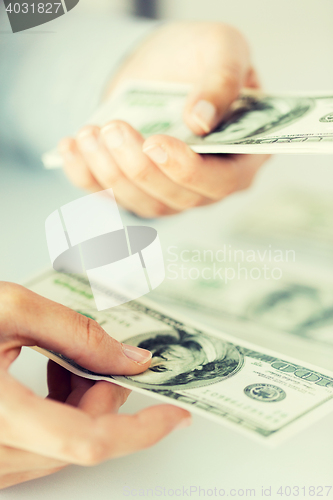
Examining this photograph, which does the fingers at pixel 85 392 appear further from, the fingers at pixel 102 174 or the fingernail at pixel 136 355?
the fingers at pixel 102 174

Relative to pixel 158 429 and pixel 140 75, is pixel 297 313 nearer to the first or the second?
pixel 158 429

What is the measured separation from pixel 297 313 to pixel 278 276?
0.13 metres

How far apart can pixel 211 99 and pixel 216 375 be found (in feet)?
1.94

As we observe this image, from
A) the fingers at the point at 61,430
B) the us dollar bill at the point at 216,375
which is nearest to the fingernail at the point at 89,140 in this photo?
the us dollar bill at the point at 216,375

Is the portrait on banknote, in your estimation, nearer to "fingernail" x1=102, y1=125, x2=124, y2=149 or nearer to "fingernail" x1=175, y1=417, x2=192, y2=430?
"fingernail" x1=102, y1=125, x2=124, y2=149

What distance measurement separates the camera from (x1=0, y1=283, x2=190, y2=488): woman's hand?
0.39 meters

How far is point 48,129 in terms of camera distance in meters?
1.40

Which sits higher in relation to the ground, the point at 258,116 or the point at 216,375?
the point at 258,116

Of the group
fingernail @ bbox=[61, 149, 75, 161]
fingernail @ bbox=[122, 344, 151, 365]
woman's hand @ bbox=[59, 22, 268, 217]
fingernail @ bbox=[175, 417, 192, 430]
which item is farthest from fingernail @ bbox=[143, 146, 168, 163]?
fingernail @ bbox=[175, 417, 192, 430]

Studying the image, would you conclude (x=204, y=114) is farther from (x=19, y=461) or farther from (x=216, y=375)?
(x=19, y=461)

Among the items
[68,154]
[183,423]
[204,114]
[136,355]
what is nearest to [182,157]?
[204,114]

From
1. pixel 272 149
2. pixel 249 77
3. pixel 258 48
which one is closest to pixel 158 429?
pixel 272 149

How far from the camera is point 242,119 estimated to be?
1029mm

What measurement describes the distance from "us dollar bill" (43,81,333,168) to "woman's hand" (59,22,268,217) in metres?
0.05
